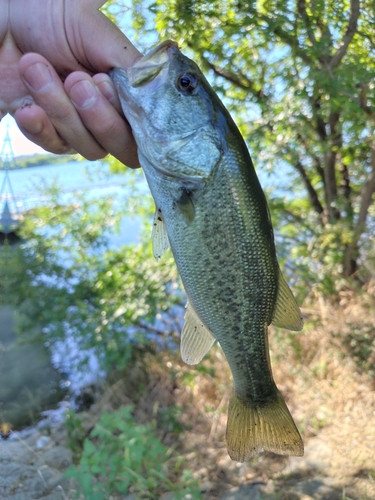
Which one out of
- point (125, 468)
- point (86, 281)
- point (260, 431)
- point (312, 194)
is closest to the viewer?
point (260, 431)

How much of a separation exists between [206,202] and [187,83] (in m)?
0.47

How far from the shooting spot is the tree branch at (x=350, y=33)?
347 centimetres

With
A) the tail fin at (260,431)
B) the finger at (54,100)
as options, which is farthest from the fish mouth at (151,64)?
the tail fin at (260,431)

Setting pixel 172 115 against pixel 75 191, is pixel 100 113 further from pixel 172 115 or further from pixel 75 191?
pixel 75 191

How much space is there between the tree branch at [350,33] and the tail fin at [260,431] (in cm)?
270

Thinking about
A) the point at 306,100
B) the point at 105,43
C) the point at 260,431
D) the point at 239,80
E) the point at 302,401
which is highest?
the point at 239,80

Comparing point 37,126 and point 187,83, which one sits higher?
point 187,83

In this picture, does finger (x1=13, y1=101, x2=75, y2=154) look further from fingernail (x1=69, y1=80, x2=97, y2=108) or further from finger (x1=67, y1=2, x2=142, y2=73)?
finger (x1=67, y1=2, x2=142, y2=73)

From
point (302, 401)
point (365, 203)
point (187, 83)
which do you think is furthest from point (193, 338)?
point (365, 203)

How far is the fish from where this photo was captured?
1.70 meters

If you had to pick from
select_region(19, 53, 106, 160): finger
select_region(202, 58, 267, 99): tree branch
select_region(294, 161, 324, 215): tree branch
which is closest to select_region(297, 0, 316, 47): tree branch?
select_region(202, 58, 267, 99): tree branch

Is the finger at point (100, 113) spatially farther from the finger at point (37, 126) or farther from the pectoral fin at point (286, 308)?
the pectoral fin at point (286, 308)

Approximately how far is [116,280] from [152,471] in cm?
209

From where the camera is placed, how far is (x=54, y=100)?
1.68m
